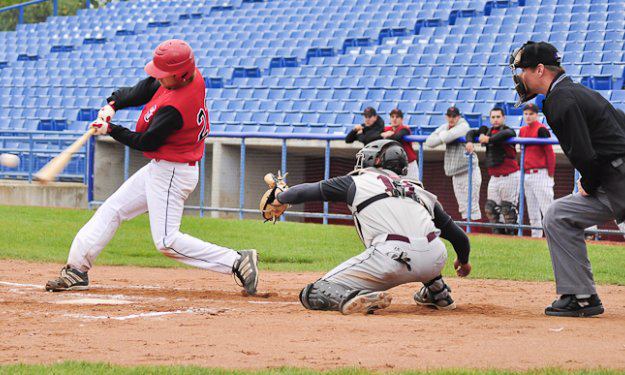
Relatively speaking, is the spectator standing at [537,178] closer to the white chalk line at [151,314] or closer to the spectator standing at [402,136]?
the spectator standing at [402,136]

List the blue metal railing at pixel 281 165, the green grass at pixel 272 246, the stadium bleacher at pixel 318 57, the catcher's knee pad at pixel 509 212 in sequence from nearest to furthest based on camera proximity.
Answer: the green grass at pixel 272 246
the blue metal railing at pixel 281 165
the catcher's knee pad at pixel 509 212
the stadium bleacher at pixel 318 57

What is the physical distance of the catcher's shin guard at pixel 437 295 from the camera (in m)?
6.51

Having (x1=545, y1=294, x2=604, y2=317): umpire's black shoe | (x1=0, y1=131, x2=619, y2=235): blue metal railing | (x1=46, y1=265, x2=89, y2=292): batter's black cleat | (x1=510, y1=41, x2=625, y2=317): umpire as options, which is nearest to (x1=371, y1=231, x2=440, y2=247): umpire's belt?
(x1=510, y1=41, x2=625, y2=317): umpire

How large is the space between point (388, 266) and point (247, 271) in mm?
1433

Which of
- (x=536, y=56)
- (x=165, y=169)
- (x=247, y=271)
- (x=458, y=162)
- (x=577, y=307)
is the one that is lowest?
(x=577, y=307)

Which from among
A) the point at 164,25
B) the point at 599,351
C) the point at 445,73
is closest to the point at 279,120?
the point at 445,73

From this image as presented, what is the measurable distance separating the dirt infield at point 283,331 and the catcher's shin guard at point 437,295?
8cm

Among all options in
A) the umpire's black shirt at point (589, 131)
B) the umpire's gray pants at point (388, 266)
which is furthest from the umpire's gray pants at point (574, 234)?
the umpire's gray pants at point (388, 266)

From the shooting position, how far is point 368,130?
46.6ft

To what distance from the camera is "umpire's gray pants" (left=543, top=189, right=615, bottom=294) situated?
6172mm

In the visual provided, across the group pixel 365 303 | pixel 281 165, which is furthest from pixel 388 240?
pixel 281 165

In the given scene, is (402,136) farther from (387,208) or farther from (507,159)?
(387,208)

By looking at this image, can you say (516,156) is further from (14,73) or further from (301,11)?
(14,73)

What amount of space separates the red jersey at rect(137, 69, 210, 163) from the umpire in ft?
Answer: 7.36
